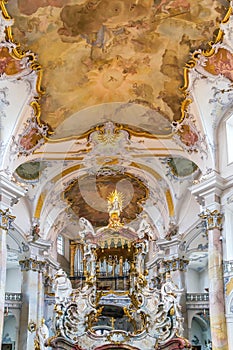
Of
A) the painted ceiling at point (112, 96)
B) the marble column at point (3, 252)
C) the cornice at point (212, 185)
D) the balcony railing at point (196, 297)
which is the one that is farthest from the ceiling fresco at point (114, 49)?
the balcony railing at point (196, 297)

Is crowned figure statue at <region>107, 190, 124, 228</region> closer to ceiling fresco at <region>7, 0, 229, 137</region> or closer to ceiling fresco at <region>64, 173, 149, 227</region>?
ceiling fresco at <region>64, 173, 149, 227</region>

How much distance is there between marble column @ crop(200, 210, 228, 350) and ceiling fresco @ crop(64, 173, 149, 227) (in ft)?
27.9

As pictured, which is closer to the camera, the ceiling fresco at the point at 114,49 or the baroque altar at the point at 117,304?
the ceiling fresco at the point at 114,49

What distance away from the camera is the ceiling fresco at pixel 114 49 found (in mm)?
18406

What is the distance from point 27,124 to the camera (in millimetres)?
22016

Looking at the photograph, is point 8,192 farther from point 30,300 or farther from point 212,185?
point 212,185

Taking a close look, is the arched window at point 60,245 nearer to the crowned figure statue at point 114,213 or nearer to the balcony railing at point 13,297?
the balcony railing at point 13,297

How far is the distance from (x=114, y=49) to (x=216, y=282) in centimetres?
895

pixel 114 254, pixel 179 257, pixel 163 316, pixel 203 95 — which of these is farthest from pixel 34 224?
pixel 203 95

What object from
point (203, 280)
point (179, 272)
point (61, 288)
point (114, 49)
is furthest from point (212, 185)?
point (203, 280)

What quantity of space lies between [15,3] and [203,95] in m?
7.57

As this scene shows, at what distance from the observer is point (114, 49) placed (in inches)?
807

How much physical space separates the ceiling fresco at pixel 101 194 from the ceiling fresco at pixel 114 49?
5108 millimetres

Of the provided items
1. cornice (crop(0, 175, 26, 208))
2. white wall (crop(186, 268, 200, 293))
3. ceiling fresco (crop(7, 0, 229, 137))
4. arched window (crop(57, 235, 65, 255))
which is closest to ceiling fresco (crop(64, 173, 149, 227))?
arched window (crop(57, 235, 65, 255))
